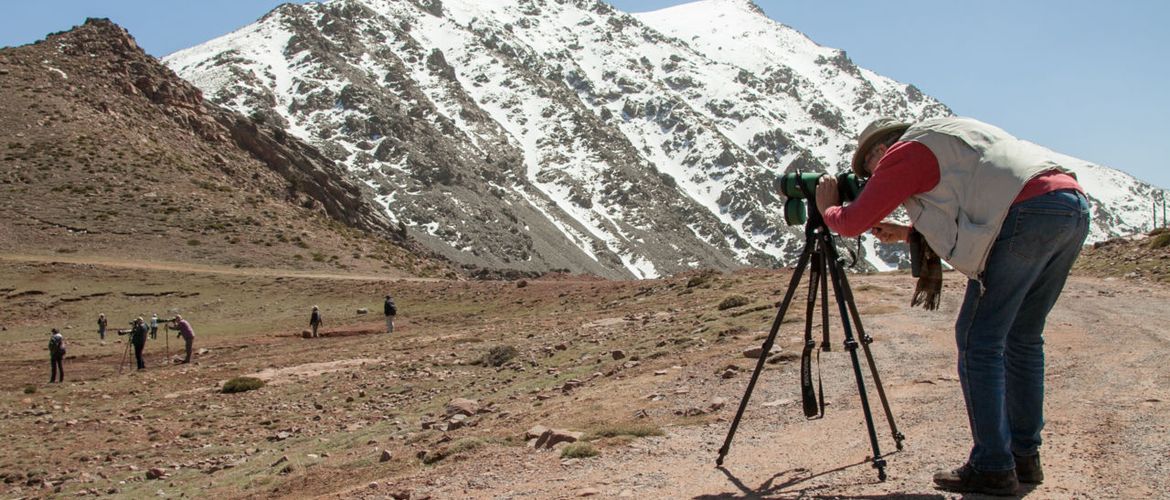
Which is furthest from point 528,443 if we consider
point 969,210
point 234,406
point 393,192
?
point 393,192

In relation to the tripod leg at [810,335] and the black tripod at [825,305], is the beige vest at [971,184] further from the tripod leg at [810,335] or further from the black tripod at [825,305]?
the tripod leg at [810,335]

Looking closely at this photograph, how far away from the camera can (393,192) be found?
16900 centimetres

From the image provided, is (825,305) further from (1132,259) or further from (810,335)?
(1132,259)

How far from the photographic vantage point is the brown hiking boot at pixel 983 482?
4.83 meters

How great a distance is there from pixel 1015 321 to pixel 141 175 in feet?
209

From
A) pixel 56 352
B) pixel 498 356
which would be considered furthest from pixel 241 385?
pixel 56 352

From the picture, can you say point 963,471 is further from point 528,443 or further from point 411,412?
point 411,412

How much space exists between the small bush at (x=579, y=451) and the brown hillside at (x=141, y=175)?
159 feet

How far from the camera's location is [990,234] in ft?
15.1

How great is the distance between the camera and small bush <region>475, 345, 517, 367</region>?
17719 millimetres

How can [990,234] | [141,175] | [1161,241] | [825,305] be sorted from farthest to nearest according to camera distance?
1. [141,175]
2. [1161,241]
3. [825,305]
4. [990,234]

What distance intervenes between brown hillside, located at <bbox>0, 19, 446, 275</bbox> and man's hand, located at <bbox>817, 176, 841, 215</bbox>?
50.7 metres

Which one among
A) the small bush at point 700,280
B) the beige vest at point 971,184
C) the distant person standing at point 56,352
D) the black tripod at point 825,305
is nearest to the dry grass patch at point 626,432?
the black tripod at point 825,305

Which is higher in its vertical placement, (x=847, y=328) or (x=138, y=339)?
(x=847, y=328)
